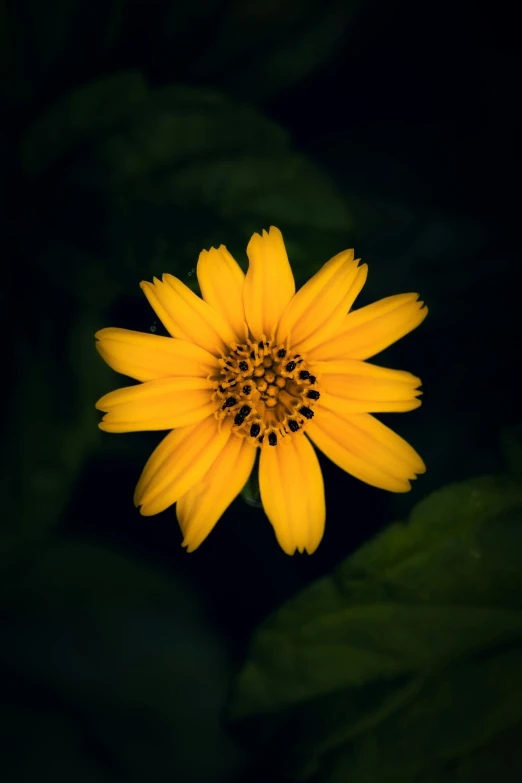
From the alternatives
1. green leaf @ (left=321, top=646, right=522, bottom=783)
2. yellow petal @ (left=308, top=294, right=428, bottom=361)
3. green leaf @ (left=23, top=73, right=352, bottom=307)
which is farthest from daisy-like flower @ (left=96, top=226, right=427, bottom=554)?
green leaf @ (left=321, top=646, right=522, bottom=783)

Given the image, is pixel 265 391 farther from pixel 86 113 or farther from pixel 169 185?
pixel 86 113

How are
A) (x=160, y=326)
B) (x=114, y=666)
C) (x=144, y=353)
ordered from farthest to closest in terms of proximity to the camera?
1. (x=114, y=666)
2. (x=160, y=326)
3. (x=144, y=353)

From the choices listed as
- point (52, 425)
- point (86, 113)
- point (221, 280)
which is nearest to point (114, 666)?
point (52, 425)

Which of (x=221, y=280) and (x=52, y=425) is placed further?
(x=52, y=425)

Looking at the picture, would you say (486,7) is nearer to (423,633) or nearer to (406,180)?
(406,180)

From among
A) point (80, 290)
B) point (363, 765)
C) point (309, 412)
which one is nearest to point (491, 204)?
point (309, 412)

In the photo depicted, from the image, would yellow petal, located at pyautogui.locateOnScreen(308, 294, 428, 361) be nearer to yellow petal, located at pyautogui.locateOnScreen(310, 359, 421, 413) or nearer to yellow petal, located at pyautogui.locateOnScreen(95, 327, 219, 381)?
yellow petal, located at pyautogui.locateOnScreen(310, 359, 421, 413)

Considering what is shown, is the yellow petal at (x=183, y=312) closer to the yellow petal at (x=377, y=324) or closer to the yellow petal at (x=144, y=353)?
the yellow petal at (x=144, y=353)
